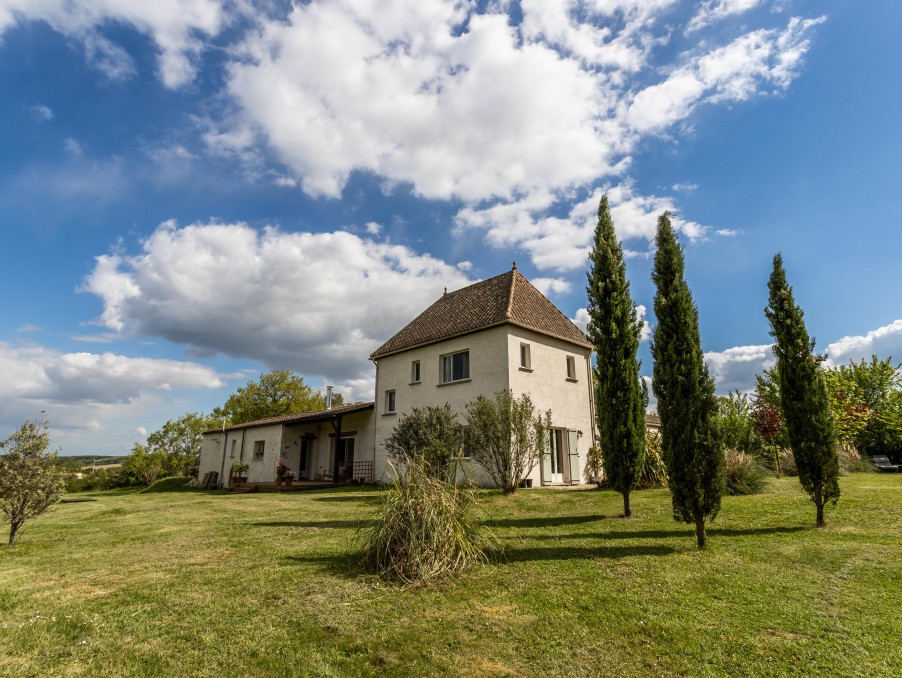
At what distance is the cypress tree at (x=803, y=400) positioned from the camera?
8.20m

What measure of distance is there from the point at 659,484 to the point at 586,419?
5.20m

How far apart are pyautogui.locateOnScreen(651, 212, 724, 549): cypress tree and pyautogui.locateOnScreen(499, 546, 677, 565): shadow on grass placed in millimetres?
771

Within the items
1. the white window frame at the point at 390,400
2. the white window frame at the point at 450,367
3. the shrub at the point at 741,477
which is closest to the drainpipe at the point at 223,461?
the white window frame at the point at 390,400

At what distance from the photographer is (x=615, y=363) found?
10.4 meters

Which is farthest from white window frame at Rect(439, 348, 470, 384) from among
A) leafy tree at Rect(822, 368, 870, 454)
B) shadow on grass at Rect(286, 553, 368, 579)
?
leafy tree at Rect(822, 368, 870, 454)

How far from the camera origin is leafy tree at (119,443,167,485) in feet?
121

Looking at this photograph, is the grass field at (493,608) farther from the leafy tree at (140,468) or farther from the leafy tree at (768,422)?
the leafy tree at (140,468)

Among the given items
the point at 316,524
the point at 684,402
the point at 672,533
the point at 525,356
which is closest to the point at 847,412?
the point at 525,356

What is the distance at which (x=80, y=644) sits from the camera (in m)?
4.09

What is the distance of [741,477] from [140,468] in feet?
135

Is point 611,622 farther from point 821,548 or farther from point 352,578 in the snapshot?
point 821,548

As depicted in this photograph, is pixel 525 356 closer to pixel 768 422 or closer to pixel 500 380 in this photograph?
pixel 500 380

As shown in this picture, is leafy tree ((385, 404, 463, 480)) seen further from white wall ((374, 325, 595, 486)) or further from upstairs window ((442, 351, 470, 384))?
upstairs window ((442, 351, 470, 384))

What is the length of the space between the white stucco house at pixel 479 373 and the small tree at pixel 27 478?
37.9 ft
